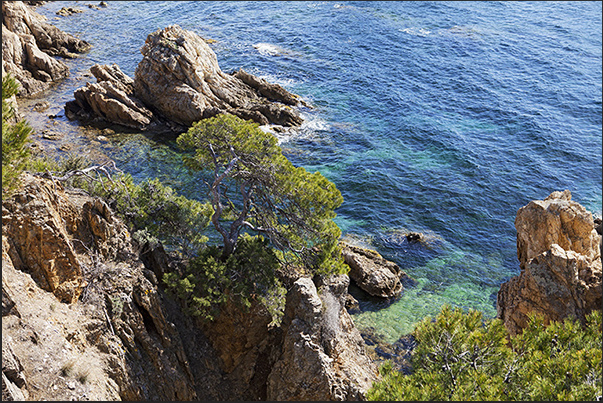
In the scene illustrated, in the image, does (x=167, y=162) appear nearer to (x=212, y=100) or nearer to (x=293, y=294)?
(x=212, y=100)

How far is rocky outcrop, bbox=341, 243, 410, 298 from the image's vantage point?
3288 cm

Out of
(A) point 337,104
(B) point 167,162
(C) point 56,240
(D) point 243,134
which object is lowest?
(B) point 167,162

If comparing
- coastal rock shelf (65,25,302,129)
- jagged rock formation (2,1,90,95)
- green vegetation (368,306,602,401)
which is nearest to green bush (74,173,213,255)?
green vegetation (368,306,602,401)

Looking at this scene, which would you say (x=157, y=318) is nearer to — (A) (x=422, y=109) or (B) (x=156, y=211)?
(B) (x=156, y=211)

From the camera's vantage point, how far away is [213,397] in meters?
21.0

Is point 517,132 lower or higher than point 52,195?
lower

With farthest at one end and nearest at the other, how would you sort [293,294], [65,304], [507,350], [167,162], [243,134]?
1. [167,162]
2. [243,134]
3. [293,294]
4. [65,304]
5. [507,350]

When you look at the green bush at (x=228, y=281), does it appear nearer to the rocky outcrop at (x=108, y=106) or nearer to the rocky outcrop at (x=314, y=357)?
the rocky outcrop at (x=314, y=357)

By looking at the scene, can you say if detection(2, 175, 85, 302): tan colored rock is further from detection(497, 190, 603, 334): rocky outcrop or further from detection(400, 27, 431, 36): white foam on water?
detection(400, 27, 431, 36): white foam on water

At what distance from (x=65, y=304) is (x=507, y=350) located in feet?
48.8

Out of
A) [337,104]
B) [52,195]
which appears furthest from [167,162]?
[52,195]

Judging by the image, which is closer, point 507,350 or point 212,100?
point 507,350

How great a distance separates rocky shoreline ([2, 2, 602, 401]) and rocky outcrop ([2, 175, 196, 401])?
0.04 meters

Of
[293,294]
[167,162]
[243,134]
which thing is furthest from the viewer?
[167,162]
